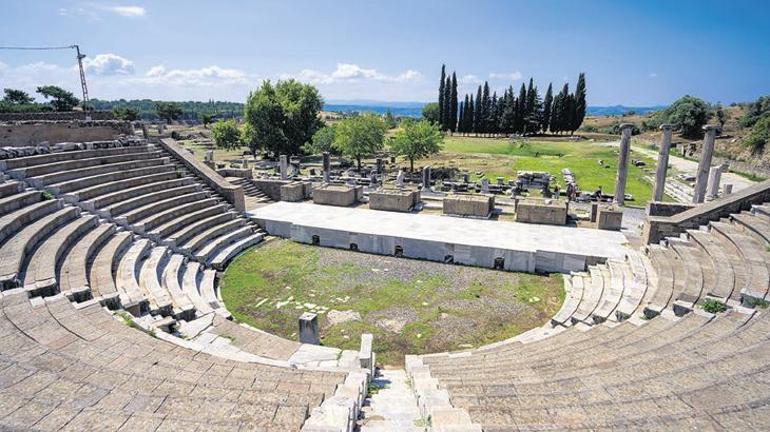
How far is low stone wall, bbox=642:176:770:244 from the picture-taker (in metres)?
14.7

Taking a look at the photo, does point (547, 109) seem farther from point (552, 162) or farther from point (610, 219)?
point (610, 219)

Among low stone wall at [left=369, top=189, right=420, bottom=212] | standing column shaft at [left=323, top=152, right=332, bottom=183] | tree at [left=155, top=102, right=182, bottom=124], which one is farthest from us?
tree at [left=155, top=102, right=182, bottom=124]

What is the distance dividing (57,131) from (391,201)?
54.9ft

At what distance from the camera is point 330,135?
4397 cm

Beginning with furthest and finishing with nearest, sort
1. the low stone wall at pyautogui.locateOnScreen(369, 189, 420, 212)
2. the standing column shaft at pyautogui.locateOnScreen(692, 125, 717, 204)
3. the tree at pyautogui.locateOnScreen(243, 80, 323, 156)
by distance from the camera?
the tree at pyautogui.locateOnScreen(243, 80, 323, 156) < the low stone wall at pyautogui.locateOnScreen(369, 189, 420, 212) < the standing column shaft at pyautogui.locateOnScreen(692, 125, 717, 204)

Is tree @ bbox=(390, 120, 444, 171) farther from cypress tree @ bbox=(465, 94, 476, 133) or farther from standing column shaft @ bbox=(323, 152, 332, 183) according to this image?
cypress tree @ bbox=(465, 94, 476, 133)

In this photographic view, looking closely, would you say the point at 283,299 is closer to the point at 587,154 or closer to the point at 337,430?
the point at 337,430

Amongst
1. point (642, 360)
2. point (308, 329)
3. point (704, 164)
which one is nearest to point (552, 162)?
point (704, 164)

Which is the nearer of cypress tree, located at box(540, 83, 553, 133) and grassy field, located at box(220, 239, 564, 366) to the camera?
grassy field, located at box(220, 239, 564, 366)

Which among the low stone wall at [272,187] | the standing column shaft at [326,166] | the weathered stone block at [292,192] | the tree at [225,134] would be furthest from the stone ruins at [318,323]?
the tree at [225,134]

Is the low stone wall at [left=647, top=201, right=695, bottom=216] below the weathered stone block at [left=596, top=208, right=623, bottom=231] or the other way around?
the other way around

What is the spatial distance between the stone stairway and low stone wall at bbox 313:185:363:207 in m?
15.9

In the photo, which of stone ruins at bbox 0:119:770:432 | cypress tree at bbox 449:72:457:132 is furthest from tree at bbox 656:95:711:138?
stone ruins at bbox 0:119:770:432

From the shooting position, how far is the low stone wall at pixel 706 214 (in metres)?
14.7
